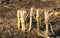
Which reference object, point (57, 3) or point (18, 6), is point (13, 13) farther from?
point (57, 3)

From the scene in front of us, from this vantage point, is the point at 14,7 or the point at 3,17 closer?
the point at 3,17

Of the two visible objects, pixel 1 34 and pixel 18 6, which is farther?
pixel 18 6

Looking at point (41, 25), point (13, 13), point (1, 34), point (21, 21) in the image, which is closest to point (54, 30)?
point (41, 25)

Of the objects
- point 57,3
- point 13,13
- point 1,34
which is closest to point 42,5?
point 57,3

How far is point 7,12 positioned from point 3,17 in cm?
54

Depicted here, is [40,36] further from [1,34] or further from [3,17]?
[3,17]

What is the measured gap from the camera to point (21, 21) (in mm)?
5945

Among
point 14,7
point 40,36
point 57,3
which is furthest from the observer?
point 57,3

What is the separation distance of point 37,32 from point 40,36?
0.18 meters

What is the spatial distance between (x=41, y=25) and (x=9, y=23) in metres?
0.77

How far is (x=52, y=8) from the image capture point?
308 inches

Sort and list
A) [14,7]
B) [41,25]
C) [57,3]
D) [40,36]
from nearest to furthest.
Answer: [40,36] → [41,25] → [14,7] → [57,3]

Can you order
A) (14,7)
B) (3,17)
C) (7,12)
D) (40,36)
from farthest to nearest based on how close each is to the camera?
(14,7), (7,12), (3,17), (40,36)

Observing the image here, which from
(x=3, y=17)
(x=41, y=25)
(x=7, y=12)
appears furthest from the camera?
(x=7, y=12)
